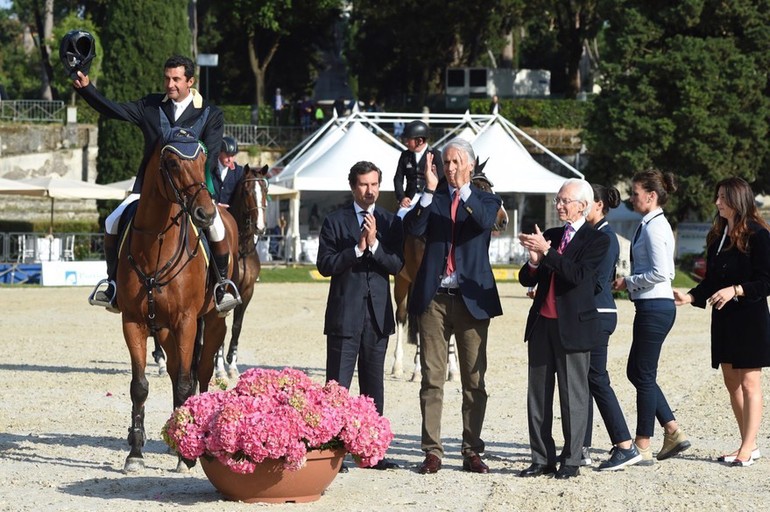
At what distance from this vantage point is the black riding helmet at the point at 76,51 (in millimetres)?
Answer: 10055

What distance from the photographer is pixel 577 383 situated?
31.3ft

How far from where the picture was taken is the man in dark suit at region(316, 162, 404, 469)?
384 inches

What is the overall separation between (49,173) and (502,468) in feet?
141

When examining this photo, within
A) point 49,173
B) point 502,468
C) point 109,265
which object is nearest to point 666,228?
point 502,468

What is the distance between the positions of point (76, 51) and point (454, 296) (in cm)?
351

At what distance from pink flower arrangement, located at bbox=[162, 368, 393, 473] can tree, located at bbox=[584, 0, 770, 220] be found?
117 feet

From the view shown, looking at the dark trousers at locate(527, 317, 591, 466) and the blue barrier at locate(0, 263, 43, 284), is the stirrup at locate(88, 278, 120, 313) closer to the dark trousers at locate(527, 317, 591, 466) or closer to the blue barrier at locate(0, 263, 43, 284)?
the dark trousers at locate(527, 317, 591, 466)

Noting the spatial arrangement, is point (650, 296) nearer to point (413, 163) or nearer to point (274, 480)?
point (274, 480)

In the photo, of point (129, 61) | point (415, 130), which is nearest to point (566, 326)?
point (415, 130)

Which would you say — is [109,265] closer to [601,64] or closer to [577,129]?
[601,64]

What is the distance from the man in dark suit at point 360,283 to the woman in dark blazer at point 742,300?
93.3 inches

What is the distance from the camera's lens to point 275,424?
8242 millimetres

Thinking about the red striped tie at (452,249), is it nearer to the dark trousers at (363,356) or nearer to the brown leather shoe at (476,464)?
the dark trousers at (363,356)

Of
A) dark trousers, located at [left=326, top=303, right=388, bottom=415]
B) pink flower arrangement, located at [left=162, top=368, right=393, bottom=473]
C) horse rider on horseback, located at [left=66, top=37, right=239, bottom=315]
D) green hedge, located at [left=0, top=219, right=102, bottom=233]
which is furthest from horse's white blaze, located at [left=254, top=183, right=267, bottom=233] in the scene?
green hedge, located at [left=0, top=219, right=102, bottom=233]
